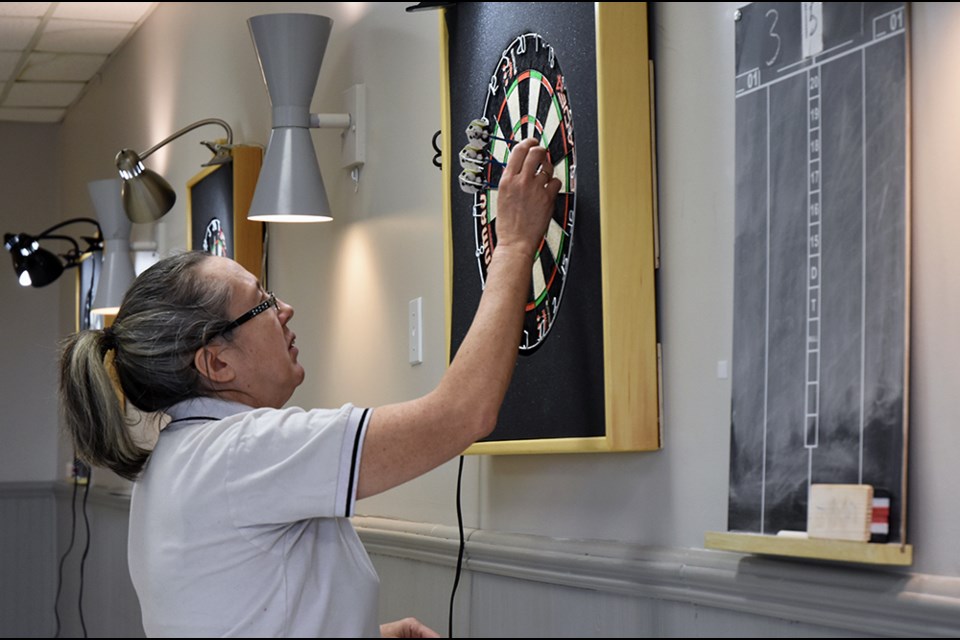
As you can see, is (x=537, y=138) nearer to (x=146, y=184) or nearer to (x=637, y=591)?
(x=637, y=591)

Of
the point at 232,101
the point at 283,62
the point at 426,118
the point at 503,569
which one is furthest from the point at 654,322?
the point at 232,101

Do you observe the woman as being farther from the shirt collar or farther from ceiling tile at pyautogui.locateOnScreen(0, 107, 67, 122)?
ceiling tile at pyautogui.locateOnScreen(0, 107, 67, 122)

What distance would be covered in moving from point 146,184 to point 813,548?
252 cm

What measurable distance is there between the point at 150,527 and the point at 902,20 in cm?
110

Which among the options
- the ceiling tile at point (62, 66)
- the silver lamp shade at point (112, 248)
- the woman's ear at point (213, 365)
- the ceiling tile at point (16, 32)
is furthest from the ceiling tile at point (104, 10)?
the woman's ear at point (213, 365)

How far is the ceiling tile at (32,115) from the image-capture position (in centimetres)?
571

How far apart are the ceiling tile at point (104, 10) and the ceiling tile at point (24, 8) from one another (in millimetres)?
56

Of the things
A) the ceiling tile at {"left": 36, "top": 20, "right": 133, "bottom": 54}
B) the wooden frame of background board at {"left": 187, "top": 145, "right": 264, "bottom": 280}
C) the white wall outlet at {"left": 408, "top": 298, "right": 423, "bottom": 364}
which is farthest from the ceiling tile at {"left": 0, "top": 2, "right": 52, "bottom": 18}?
the white wall outlet at {"left": 408, "top": 298, "right": 423, "bottom": 364}

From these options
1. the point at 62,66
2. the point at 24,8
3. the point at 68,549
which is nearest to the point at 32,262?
the point at 62,66

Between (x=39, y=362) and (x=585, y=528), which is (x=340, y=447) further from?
(x=39, y=362)

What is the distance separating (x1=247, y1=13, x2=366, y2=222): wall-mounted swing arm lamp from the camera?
267cm

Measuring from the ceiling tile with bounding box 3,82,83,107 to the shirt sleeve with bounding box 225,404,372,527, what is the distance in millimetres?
4242

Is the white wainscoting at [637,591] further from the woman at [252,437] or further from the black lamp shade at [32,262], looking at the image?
the black lamp shade at [32,262]

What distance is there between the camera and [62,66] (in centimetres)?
512
